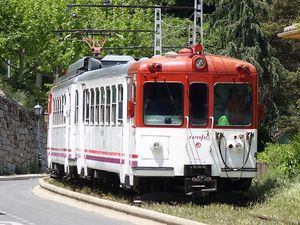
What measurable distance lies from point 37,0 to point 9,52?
447 cm

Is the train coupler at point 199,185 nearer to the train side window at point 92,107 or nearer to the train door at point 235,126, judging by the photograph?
the train door at point 235,126

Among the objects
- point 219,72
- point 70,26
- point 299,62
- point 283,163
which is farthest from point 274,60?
point 219,72

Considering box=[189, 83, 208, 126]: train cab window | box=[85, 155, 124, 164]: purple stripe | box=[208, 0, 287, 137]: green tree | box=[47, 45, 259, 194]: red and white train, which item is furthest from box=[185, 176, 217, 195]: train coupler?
box=[208, 0, 287, 137]: green tree

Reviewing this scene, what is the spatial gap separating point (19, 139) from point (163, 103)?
25.6 m

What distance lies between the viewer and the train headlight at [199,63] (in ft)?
64.3

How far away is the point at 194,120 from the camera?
1950 cm

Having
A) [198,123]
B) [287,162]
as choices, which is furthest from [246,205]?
[287,162]

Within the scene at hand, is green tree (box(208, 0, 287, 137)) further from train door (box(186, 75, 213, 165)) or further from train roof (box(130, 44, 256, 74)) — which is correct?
train door (box(186, 75, 213, 165))

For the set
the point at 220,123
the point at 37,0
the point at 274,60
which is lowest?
the point at 220,123

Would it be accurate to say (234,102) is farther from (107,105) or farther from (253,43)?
(253,43)

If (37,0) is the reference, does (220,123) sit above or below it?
below

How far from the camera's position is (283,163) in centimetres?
2312

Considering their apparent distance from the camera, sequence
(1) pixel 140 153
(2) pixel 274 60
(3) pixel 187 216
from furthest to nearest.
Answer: (2) pixel 274 60 < (1) pixel 140 153 < (3) pixel 187 216

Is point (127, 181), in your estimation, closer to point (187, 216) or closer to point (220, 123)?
point (220, 123)
